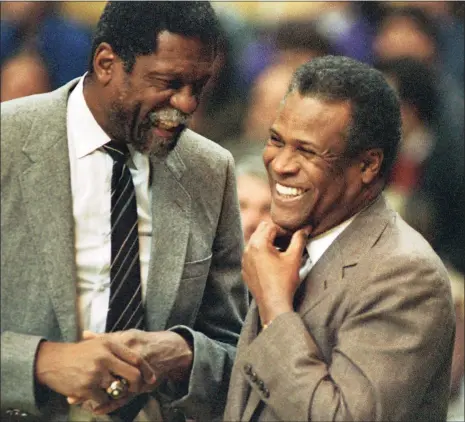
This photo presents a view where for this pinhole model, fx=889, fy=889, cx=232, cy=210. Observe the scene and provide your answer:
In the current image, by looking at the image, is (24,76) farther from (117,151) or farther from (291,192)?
(291,192)

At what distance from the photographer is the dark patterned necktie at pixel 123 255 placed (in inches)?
54.2

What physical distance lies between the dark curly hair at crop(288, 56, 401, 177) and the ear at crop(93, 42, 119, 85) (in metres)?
0.28

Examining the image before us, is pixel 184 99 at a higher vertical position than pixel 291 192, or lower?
higher

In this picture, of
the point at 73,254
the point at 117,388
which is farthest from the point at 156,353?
the point at 73,254

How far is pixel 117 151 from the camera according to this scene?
1.38 metres

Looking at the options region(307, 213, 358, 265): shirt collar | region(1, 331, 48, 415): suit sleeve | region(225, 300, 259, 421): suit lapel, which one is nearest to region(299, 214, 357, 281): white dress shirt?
region(307, 213, 358, 265): shirt collar

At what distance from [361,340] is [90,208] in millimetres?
453

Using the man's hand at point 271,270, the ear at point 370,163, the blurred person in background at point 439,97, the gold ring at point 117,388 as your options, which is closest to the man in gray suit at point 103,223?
the gold ring at point 117,388

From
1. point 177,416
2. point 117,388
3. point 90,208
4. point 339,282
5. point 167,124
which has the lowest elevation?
point 177,416

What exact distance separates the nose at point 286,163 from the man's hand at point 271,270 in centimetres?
A: 9

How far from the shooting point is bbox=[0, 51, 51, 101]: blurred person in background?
139 cm

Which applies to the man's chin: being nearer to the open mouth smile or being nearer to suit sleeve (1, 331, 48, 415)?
the open mouth smile

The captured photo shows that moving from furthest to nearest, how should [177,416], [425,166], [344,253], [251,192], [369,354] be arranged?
[425,166]
[251,192]
[177,416]
[344,253]
[369,354]

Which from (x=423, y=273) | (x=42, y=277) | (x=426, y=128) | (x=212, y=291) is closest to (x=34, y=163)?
(x=42, y=277)
